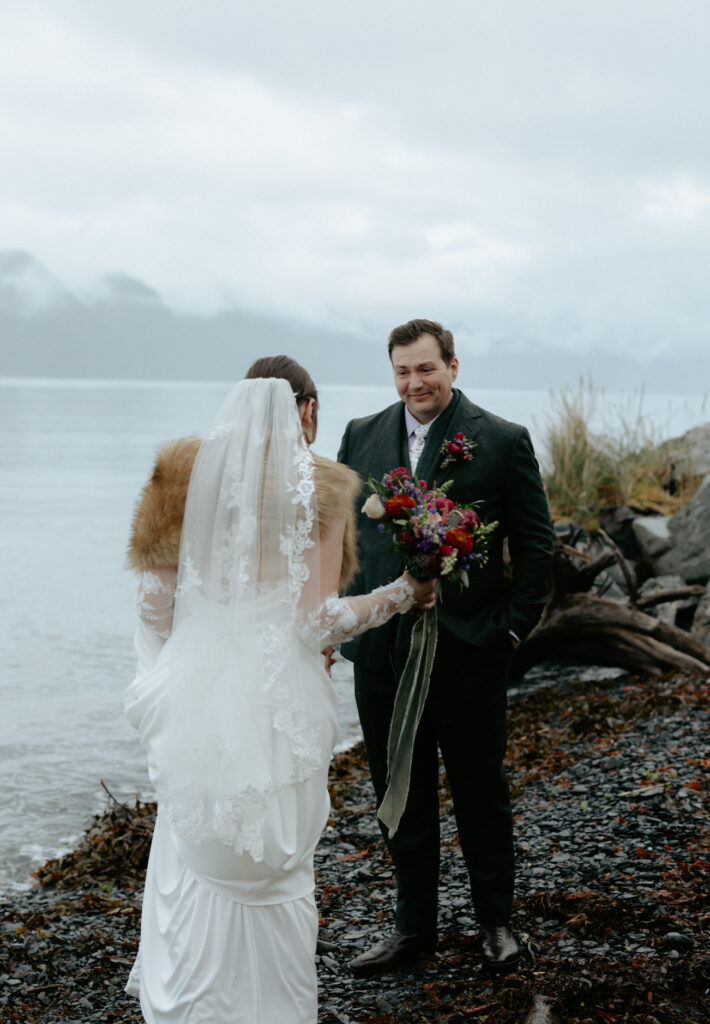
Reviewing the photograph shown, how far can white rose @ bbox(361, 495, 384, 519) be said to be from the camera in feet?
11.9

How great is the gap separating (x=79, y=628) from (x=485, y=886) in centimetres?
1214

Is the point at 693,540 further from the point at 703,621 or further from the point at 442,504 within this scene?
the point at 442,504

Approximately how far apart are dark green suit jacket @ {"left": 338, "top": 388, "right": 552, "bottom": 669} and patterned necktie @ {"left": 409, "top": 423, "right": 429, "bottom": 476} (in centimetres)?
3

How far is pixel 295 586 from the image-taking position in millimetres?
3209

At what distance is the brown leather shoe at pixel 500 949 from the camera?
407cm

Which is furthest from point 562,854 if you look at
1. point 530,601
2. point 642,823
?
point 530,601

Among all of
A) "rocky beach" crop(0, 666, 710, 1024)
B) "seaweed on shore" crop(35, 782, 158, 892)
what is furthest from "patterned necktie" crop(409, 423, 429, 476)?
"seaweed on shore" crop(35, 782, 158, 892)

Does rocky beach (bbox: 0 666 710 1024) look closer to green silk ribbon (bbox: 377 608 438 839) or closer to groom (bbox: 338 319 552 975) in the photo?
groom (bbox: 338 319 552 975)

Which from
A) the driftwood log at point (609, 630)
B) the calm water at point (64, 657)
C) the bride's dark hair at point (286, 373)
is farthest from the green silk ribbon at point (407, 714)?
the driftwood log at point (609, 630)

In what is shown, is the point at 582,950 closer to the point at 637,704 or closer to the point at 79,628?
the point at 637,704

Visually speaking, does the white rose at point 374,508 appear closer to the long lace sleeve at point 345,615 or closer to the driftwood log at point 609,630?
the long lace sleeve at point 345,615

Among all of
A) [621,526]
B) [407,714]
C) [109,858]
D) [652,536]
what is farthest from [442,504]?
[621,526]

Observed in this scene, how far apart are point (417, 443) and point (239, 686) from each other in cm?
151

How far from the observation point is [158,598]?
328 cm
